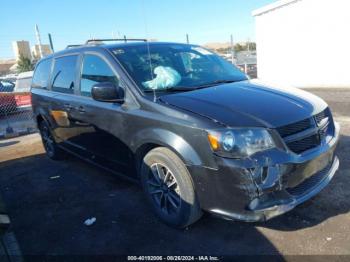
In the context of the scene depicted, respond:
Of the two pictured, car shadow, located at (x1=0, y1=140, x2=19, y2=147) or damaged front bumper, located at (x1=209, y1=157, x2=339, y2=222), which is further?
car shadow, located at (x1=0, y1=140, x2=19, y2=147)

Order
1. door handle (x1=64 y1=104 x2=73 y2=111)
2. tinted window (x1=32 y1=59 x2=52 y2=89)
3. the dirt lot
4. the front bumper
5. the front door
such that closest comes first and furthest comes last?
the front bumper, the dirt lot, the front door, door handle (x1=64 y1=104 x2=73 y2=111), tinted window (x1=32 y1=59 x2=52 y2=89)

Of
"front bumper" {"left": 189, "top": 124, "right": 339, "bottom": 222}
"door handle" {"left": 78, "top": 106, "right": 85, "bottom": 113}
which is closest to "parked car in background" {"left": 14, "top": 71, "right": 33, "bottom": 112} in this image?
"door handle" {"left": 78, "top": 106, "right": 85, "bottom": 113}

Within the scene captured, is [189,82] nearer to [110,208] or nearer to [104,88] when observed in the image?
[104,88]

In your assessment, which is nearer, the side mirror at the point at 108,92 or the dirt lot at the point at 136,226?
the dirt lot at the point at 136,226

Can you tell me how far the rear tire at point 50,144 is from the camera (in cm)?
605

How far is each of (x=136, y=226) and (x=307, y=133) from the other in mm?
1946

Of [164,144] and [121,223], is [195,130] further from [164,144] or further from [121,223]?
[121,223]

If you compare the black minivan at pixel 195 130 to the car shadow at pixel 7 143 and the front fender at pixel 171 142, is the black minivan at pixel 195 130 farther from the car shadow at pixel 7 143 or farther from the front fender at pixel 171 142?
the car shadow at pixel 7 143

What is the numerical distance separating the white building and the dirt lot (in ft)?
29.3

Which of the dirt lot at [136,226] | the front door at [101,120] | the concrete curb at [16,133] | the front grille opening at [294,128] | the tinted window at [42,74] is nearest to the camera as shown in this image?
the front grille opening at [294,128]

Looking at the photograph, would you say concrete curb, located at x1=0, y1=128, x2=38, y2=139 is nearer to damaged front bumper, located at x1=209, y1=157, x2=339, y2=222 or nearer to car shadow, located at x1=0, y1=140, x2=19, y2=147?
car shadow, located at x1=0, y1=140, x2=19, y2=147

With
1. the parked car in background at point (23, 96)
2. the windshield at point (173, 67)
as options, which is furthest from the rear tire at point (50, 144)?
the parked car in background at point (23, 96)

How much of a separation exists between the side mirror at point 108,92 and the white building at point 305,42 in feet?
32.5

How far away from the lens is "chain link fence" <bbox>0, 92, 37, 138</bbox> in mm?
9828
